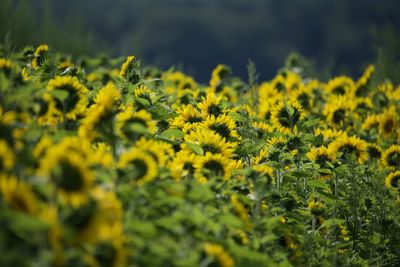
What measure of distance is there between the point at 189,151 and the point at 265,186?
0.36 meters

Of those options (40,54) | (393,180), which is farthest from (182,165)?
(393,180)

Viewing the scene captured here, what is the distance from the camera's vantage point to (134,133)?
2.27 metres

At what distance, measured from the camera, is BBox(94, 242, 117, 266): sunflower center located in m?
1.67

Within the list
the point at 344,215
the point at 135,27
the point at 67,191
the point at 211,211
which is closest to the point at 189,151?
the point at 211,211

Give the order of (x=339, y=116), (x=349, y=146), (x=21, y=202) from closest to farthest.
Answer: (x=21, y=202) → (x=349, y=146) → (x=339, y=116)

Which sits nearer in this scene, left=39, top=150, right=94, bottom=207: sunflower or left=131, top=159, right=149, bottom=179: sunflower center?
left=39, top=150, right=94, bottom=207: sunflower

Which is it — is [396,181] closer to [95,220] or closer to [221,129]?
[221,129]

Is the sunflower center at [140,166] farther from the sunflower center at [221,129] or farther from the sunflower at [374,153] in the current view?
the sunflower at [374,153]

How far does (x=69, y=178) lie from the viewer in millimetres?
1689

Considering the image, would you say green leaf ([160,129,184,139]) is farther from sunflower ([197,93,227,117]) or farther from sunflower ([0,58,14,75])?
sunflower ([0,58,14,75])

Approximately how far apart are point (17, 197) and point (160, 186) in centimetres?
54

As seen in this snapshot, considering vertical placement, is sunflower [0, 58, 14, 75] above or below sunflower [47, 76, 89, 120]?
above

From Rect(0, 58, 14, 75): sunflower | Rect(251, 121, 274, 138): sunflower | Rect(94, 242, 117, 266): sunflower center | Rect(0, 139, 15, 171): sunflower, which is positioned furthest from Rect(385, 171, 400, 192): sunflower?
Rect(0, 139, 15, 171): sunflower

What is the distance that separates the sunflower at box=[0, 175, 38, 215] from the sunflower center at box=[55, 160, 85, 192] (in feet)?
0.29
